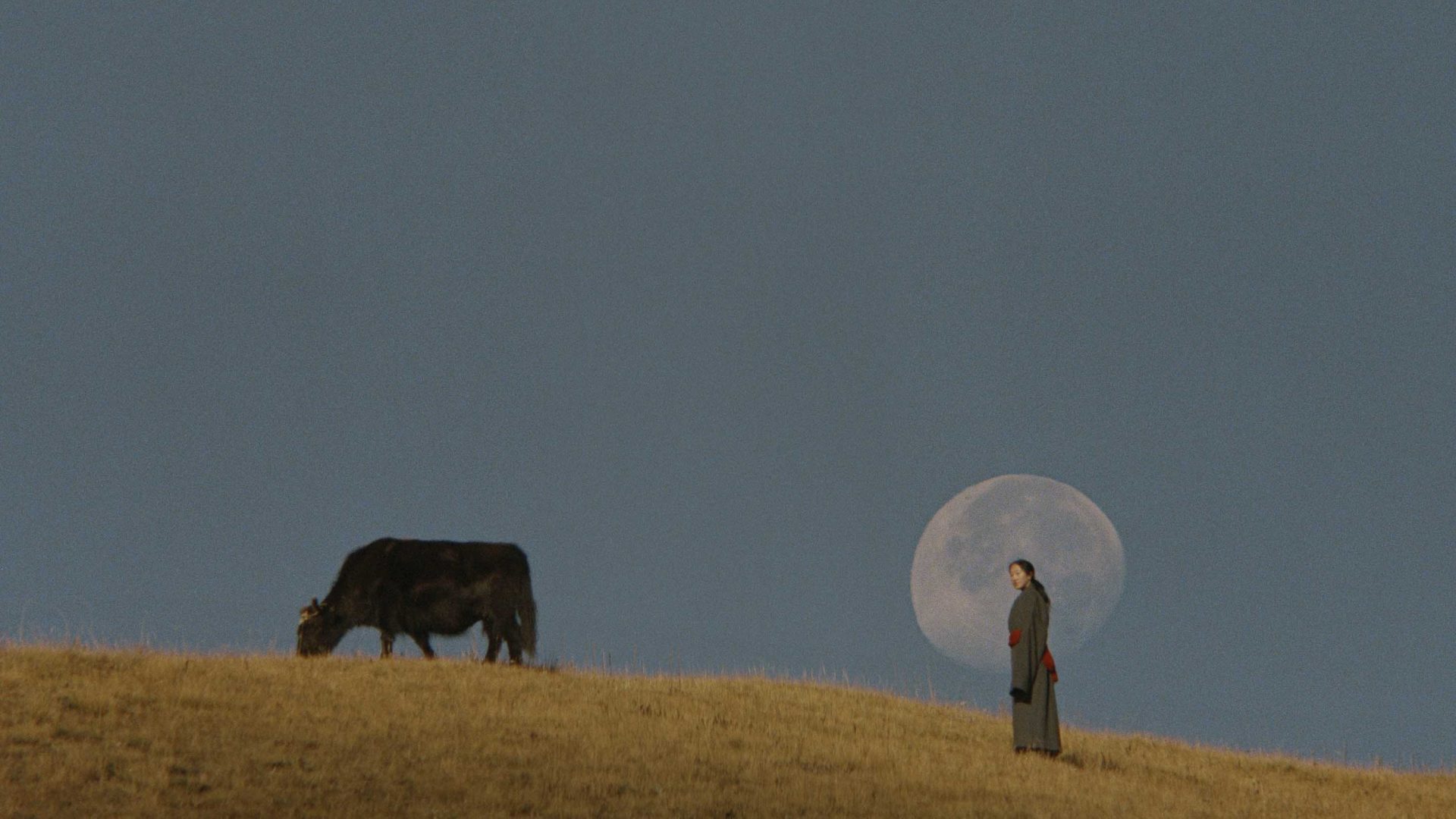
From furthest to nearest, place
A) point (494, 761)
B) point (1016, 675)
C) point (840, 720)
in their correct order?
point (840, 720) → point (1016, 675) → point (494, 761)

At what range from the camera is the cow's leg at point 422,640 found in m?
23.2

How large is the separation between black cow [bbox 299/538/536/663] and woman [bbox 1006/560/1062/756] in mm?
7960

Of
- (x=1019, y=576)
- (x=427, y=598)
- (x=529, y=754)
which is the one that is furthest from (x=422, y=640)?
(x=1019, y=576)

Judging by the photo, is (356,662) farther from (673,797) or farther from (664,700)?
(673,797)

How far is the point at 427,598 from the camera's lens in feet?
75.8

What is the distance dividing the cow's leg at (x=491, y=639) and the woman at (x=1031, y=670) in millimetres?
8277

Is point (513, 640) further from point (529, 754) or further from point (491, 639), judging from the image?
point (529, 754)

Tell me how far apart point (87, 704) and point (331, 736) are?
3111 millimetres

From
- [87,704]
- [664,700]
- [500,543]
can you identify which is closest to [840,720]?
[664,700]

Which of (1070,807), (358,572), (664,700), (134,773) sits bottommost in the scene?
(134,773)

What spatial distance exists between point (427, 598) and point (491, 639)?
1352mm

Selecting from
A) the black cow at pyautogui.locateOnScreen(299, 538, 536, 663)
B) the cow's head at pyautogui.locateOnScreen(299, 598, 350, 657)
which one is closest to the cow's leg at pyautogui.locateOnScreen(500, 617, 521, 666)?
the black cow at pyautogui.locateOnScreen(299, 538, 536, 663)

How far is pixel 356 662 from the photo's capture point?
21.5 meters

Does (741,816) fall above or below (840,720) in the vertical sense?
below
